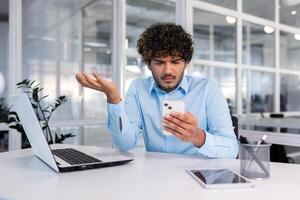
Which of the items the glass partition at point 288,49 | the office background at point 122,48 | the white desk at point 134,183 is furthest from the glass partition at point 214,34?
the white desk at point 134,183

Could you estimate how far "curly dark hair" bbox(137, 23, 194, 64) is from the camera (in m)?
1.55

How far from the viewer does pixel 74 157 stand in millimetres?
1205

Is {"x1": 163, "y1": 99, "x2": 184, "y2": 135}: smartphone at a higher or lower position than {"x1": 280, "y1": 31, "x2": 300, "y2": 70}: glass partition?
lower

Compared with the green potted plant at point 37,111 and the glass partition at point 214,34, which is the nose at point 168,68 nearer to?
the green potted plant at point 37,111

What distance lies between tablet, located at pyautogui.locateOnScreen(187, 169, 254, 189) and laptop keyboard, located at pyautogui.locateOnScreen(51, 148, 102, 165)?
0.37 m

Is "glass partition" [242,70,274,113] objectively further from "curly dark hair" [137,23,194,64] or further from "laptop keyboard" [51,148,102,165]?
"laptop keyboard" [51,148,102,165]

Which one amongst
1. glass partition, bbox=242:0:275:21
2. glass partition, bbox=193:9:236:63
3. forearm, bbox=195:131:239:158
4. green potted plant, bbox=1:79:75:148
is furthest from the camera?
glass partition, bbox=242:0:275:21

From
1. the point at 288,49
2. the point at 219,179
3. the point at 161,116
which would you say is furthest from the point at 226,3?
the point at 219,179

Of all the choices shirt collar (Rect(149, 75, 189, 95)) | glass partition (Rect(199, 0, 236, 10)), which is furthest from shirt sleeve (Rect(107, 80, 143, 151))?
glass partition (Rect(199, 0, 236, 10))

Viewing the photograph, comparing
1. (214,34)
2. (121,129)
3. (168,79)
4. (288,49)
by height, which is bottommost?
(121,129)

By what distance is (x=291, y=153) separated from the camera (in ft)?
9.11

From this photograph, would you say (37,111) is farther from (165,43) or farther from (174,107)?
(174,107)

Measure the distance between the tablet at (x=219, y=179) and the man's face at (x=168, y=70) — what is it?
2.00 feet

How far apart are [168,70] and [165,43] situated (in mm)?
147
